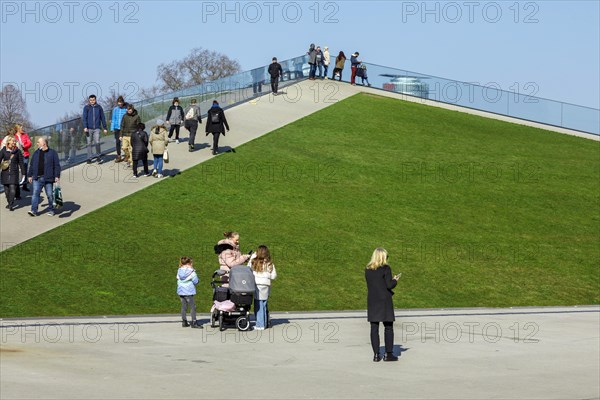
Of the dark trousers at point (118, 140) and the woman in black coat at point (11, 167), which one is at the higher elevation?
the dark trousers at point (118, 140)

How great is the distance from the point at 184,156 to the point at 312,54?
1721 cm

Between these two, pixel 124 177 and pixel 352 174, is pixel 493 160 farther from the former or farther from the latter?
pixel 124 177

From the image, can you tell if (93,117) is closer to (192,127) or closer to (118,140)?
(118,140)

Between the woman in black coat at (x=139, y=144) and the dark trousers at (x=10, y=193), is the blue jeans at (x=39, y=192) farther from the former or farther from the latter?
the woman in black coat at (x=139, y=144)

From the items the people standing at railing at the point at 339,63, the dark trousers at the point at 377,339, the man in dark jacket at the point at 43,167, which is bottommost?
the dark trousers at the point at 377,339

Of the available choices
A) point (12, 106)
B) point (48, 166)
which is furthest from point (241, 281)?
point (12, 106)

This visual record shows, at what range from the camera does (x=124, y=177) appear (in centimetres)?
3228

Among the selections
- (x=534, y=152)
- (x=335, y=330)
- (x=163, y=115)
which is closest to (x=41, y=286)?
(x=335, y=330)

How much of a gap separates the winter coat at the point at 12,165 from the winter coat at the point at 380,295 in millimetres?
13731

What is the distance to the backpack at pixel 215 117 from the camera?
34.3 metres

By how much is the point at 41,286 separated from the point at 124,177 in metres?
9.75

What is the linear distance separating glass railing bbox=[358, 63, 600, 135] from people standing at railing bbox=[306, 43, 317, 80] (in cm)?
194

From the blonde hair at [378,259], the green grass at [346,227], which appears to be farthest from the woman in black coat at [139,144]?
the blonde hair at [378,259]

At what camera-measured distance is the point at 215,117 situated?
3438 cm
